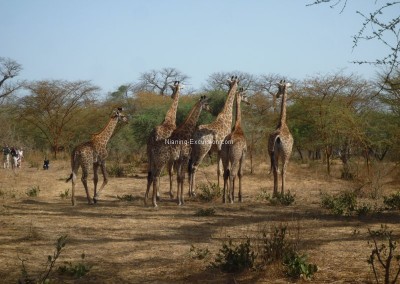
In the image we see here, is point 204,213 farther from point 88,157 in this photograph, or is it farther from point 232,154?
point 88,157

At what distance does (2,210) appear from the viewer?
32.6 ft

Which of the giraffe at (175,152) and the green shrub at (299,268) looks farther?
the giraffe at (175,152)

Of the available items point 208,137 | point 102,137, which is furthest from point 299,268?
point 102,137

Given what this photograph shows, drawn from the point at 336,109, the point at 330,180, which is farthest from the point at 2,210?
the point at 336,109

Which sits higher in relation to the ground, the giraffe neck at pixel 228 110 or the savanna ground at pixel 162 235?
the giraffe neck at pixel 228 110

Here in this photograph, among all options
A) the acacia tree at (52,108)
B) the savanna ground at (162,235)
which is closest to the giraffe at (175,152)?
the savanna ground at (162,235)

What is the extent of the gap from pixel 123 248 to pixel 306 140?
1950cm

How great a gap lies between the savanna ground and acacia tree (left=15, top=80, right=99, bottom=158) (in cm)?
1954

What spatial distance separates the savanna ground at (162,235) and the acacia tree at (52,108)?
769 inches

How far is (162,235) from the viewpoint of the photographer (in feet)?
24.9

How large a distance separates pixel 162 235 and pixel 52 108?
26.5 m

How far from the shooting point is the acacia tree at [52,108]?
3186 cm

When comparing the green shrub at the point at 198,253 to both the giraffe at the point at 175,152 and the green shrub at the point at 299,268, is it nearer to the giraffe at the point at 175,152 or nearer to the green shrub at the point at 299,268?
the green shrub at the point at 299,268

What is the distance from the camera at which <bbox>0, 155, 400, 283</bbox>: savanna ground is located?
5488 mm
